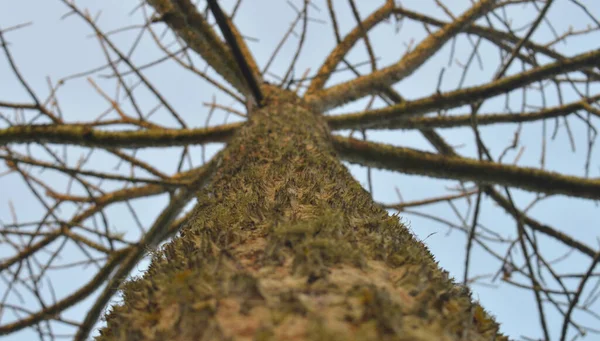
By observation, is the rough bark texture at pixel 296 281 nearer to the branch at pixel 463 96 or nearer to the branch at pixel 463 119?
the branch at pixel 463 96

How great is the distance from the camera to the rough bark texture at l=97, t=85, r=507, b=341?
2.02 ft

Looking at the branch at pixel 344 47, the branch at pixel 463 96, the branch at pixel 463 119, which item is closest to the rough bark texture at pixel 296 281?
the branch at pixel 463 96

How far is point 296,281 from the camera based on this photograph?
0.73 meters

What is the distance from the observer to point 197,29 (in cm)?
274

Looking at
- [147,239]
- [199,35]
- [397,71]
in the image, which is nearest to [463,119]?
[397,71]

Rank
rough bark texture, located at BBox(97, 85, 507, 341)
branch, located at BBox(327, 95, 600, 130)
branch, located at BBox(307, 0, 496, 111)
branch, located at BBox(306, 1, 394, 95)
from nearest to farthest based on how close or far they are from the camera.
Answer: rough bark texture, located at BBox(97, 85, 507, 341) < branch, located at BBox(327, 95, 600, 130) < branch, located at BBox(307, 0, 496, 111) < branch, located at BBox(306, 1, 394, 95)

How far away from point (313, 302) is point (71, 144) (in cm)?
258

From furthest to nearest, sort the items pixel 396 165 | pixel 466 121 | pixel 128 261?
1. pixel 466 121
2. pixel 128 261
3. pixel 396 165

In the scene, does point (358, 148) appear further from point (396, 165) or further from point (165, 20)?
point (165, 20)

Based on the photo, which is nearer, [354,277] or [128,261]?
[354,277]

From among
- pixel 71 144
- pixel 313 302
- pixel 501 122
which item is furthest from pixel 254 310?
pixel 501 122

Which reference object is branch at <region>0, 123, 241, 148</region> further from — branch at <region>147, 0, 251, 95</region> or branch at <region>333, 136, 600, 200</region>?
branch at <region>333, 136, 600, 200</region>

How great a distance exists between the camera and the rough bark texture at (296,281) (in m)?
0.62

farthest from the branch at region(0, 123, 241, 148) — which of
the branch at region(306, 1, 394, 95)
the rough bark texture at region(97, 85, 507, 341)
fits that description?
the rough bark texture at region(97, 85, 507, 341)
